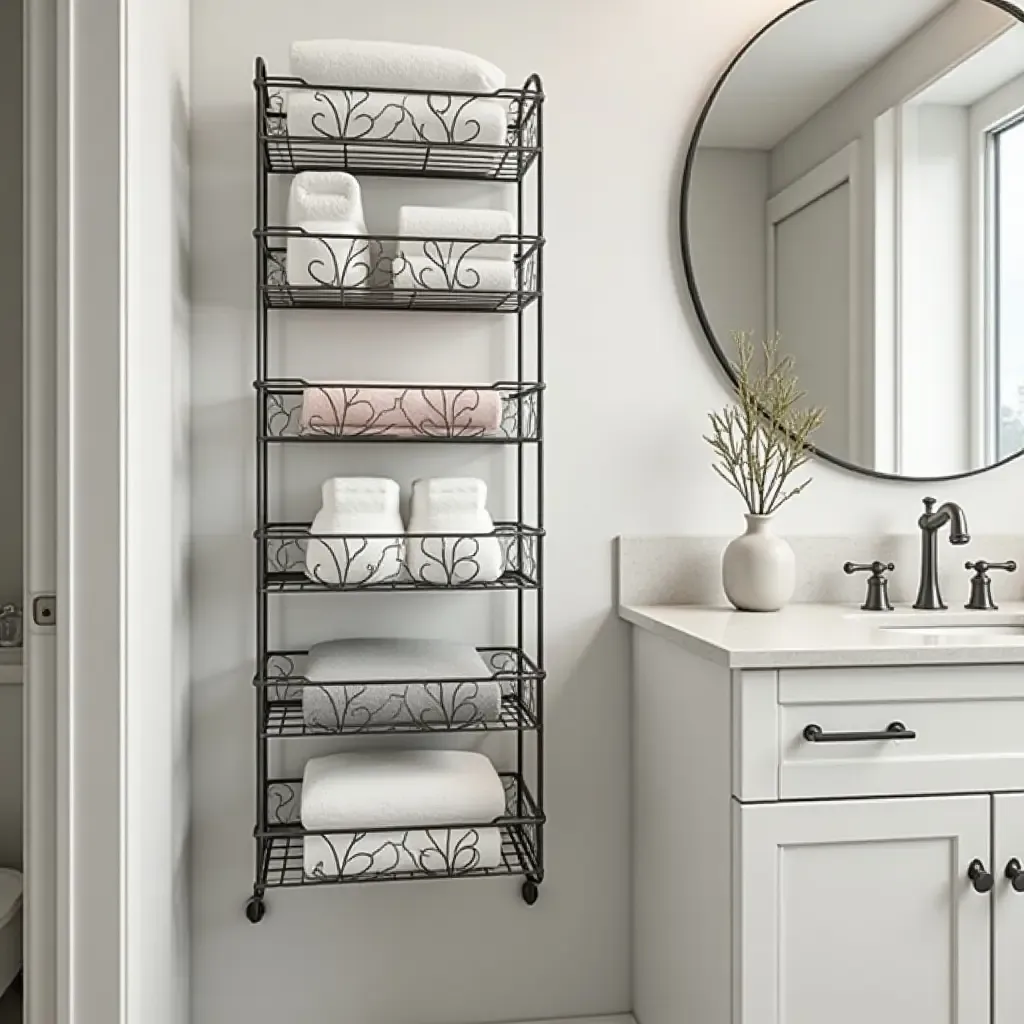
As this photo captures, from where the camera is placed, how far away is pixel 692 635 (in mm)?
1741

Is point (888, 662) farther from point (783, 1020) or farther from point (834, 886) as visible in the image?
point (783, 1020)

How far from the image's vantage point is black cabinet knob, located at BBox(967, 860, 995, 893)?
1.65m

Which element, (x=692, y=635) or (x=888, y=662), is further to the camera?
(x=692, y=635)

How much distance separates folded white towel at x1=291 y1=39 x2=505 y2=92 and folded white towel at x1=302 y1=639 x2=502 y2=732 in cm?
95

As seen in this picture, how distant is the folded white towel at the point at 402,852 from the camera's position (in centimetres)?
188

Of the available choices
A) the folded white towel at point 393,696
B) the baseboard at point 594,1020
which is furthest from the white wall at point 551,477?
the folded white towel at point 393,696

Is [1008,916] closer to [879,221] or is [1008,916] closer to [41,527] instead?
[879,221]

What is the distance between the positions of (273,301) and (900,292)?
1176 mm

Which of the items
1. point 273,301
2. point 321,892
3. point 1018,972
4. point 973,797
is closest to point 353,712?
point 321,892

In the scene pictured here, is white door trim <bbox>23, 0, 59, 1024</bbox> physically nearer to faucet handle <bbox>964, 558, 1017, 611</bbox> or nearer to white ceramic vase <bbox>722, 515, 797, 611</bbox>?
white ceramic vase <bbox>722, 515, 797, 611</bbox>

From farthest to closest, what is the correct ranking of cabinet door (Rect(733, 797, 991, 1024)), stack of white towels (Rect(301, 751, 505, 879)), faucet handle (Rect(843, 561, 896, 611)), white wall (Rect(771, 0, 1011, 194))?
1. white wall (Rect(771, 0, 1011, 194))
2. faucet handle (Rect(843, 561, 896, 611))
3. stack of white towels (Rect(301, 751, 505, 879))
4. cabinet door (Rect(733, 797, 991, 1024))

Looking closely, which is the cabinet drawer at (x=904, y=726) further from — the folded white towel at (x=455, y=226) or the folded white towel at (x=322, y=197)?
the folded white towel at (x=322, y=197)

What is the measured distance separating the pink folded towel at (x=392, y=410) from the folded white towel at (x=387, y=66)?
1.64ft

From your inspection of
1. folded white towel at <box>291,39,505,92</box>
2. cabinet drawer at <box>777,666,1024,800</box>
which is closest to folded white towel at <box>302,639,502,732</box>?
cabinet drawer at <box>777,666,1024,800</box>
